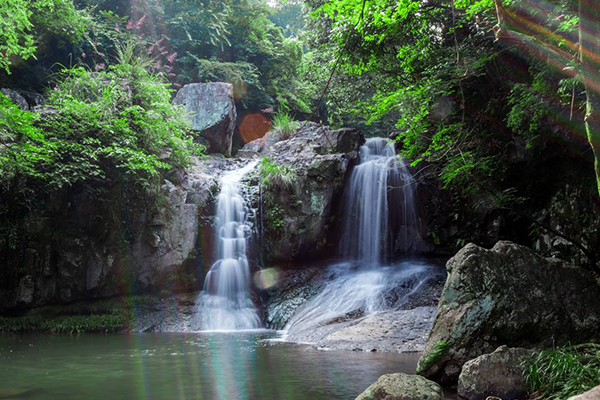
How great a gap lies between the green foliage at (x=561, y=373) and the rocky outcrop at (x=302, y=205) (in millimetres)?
8736

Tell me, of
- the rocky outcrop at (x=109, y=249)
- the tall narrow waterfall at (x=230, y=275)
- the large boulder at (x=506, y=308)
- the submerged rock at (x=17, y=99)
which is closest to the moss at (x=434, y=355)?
the large boulder at (x=506, y=308)

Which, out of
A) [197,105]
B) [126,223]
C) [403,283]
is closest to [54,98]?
[126,223]

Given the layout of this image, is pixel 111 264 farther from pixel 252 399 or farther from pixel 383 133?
pixel 383 133

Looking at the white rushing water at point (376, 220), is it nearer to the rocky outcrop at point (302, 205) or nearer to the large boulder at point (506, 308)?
the rocky outcrop at point (302, 205)

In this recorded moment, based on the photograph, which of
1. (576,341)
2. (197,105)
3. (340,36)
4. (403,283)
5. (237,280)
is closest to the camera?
(576,341)

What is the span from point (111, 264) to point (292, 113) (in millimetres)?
13809

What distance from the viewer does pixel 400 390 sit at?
156 inches

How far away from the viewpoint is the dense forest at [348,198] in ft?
17.8

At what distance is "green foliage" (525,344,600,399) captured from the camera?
3898 mm

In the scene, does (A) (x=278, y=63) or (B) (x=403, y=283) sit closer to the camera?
(B) (x=403, y=283)

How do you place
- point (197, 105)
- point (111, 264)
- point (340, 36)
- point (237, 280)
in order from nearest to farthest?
1. point (340, 36)
2. point (111, 264)
3. point (237, 280)
4. point (197, 105)

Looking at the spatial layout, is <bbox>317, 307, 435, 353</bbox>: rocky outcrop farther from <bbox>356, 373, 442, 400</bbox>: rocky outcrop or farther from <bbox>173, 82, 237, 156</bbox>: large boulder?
<bbox>173, 82, 237, 156</bbox>: large boulder

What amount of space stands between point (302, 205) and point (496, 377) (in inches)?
352

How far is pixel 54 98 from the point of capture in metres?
12.2
